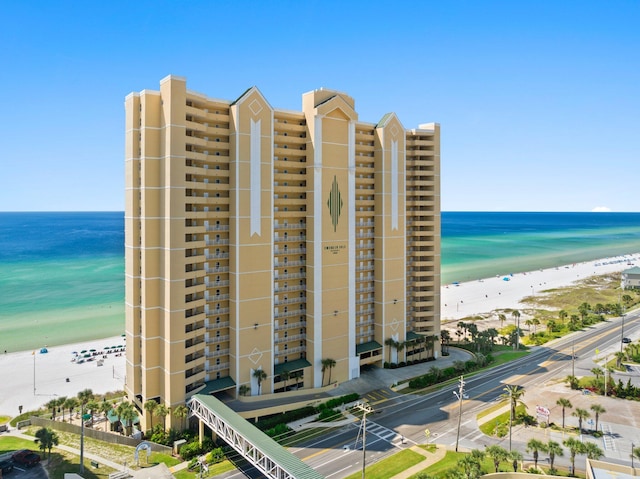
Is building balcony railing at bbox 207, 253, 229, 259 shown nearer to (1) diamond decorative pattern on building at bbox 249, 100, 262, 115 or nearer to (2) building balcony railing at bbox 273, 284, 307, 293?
(2) building balcony railing at bbox 273, 284, 307, 293

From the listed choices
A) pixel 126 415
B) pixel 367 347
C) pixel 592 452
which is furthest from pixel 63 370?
pixel 592 452

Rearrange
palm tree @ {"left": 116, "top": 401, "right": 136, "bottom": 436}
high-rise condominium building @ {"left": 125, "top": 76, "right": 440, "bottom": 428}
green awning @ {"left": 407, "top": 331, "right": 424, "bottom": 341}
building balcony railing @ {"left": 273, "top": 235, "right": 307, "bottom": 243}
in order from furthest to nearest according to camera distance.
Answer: green awning @ {"left": 407, "top": 331, "right": 424, "bottom": 341} → building balcony railing @ {"left": 273, "top": 235, "right": 307, "bottom": 243} → high-rise condominium building @ {"left": 125, "top": 76, "right": 440, "bottom": 428} → palm tree @ {"left": 116, "top": 401, "right": 136, "bottom": 436}

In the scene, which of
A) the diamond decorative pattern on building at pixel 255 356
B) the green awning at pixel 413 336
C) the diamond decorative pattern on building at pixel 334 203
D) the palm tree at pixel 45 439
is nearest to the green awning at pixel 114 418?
the palm tree at pixel 45 439

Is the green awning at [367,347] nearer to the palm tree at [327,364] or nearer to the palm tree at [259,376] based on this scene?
the palm tree at [327,364]

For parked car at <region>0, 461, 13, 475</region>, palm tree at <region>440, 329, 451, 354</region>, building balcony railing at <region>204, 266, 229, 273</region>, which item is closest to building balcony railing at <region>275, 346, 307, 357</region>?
building balcony railing at <region>204, 266, 229, 273</region>

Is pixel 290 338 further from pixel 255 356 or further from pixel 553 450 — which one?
pixel 553 450
